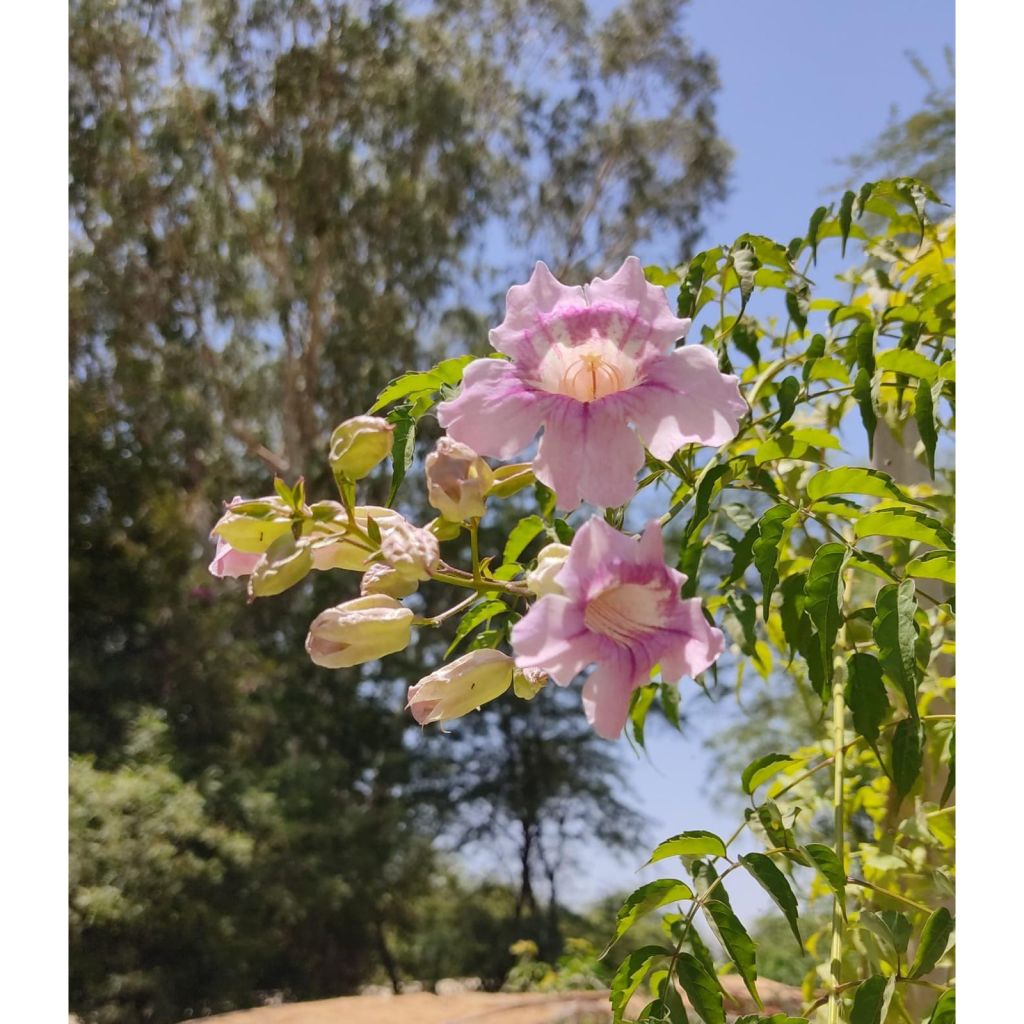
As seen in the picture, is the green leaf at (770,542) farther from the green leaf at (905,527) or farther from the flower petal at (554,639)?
the flower petal at (554,639)

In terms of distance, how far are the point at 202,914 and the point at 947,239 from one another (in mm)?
3311

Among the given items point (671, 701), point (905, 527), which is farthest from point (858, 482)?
point (671, 701)

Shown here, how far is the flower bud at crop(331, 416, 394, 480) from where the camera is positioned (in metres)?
0.29

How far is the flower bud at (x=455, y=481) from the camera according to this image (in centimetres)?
29

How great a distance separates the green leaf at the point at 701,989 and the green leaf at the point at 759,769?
84 millimetres

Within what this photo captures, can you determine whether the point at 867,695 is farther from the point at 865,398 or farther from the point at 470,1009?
the point at 470,1009

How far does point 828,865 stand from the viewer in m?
Answer: 0.37

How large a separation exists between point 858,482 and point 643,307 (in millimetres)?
132

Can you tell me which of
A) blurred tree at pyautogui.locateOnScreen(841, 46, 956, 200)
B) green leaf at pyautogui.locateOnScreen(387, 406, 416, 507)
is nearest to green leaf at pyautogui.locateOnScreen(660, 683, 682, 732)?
green leaf at pyautogui.locateOnScreen(387, 406, 416, 507)

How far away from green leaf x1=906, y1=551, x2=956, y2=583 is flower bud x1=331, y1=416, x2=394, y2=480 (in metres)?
0.18

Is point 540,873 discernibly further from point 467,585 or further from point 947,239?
point 467,585
